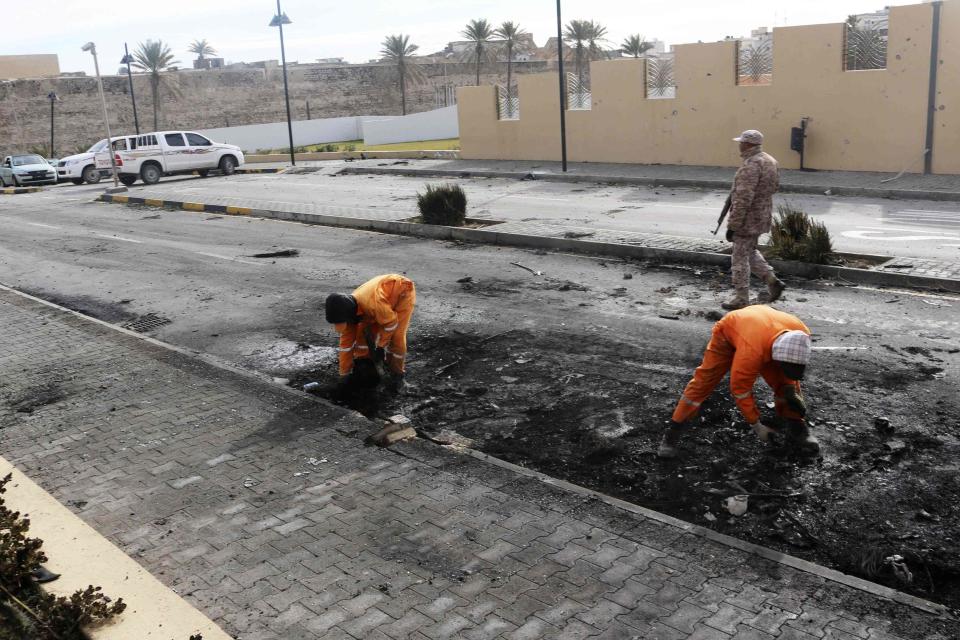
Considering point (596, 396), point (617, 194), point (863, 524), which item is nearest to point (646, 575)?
point (863, 524)

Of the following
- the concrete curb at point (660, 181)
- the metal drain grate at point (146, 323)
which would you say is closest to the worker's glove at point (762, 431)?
the metal drain grate at point (146, 323)

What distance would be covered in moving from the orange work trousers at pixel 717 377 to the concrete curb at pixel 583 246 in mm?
5521

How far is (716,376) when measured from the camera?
5.94 meters

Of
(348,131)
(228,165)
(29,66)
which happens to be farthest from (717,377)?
(29,66)

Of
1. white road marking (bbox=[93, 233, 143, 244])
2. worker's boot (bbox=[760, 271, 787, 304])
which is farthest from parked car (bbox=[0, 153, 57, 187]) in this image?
A: worker's boot (bbox=[760, 271, 787, 304])

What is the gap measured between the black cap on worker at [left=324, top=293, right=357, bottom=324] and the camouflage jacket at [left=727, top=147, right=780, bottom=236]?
4.88 m

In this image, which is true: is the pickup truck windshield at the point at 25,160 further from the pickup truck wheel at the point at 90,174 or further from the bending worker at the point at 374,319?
the bending worker at the point at 374,319

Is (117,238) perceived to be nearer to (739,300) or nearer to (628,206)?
(628,206)

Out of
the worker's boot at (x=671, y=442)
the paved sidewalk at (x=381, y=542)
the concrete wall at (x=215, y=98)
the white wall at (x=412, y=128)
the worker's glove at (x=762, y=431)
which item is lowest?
the paved sidewalk at (x=381, y=542)

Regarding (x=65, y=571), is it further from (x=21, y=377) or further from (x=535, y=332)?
(x=535, y=332)

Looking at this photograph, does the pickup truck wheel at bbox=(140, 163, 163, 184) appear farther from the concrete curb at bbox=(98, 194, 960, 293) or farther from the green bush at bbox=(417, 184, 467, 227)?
the green bush at bbox=(417, 184, 467, 227)

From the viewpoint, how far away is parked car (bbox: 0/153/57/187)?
36.2 m

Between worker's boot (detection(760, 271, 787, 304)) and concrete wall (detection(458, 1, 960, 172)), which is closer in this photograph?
worker's boot (detection(760, 271, 787, 304))

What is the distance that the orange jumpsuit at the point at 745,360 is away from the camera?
5.54 m
